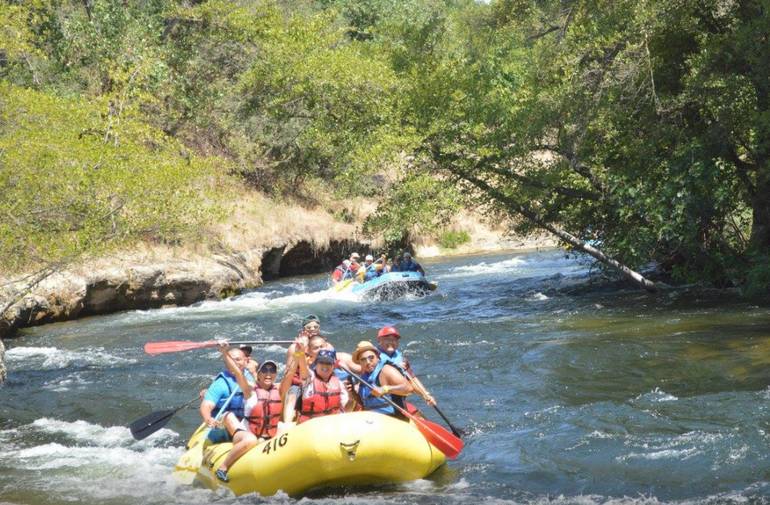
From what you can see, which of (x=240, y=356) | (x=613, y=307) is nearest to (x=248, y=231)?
(x=613, y=307)

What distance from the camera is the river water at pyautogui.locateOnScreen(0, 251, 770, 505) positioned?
7.49 m

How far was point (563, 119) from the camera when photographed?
54.6 ft

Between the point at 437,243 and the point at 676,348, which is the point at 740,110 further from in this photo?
the point at 437,243

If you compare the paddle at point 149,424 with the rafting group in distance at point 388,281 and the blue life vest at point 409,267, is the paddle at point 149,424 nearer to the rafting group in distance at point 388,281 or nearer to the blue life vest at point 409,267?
the rafting group in distance at point 388,281

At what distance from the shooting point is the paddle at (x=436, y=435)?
8.07 metres

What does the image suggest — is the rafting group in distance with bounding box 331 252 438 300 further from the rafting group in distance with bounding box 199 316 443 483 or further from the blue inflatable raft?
the rafting group in distance with bounding box 199 316 443 483

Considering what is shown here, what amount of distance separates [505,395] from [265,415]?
358cm

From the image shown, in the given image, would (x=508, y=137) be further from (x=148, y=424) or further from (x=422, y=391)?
(x=148, y=424)

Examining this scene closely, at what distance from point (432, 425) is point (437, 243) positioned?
26193mm

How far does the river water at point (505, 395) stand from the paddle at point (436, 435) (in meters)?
0.12

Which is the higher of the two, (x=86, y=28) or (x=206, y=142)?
(x=86, y=28)

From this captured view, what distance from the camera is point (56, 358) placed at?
14523 mm

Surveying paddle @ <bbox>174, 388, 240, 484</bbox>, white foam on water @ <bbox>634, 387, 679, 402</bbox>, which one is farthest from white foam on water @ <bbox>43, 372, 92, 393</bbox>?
white foam on water @ <bbox>634, 387, 679, 402</bbox>

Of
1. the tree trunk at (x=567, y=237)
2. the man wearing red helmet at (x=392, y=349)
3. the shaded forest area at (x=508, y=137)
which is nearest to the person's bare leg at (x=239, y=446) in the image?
the man wearing red helmet at (x=392, y=349)
